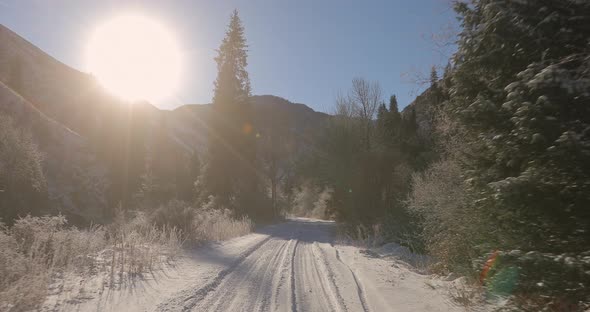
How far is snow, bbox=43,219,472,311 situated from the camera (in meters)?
5.46

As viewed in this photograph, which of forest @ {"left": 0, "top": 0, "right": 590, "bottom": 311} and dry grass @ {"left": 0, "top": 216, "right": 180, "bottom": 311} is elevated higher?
forest @ {"left": 0, "top": 0, "right": 590, "bottom": 311}

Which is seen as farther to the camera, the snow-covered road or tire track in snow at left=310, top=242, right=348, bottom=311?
tire track in snow at left=310, top=242, right=348, bottom=311

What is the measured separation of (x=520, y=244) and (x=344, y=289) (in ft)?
11.6

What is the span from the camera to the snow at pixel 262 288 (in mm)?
5457

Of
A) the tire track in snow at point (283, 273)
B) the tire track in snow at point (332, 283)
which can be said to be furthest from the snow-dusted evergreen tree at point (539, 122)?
the tire track in snow at point (283, 273)

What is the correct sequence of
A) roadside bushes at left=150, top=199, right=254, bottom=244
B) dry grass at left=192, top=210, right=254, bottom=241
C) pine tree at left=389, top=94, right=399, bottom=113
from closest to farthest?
roadside bushes at left=150, top=199, right=254, bottom=244 → dry grass at left=192, top=210, right=254, bottom=241 → pine tree at left=389, top=94, right=399, bottom=113

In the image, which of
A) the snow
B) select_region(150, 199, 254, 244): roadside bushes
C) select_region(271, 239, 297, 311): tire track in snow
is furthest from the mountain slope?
the snow

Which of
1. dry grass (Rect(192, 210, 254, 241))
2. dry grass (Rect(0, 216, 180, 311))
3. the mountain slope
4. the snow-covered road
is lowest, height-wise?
the snow-covered road

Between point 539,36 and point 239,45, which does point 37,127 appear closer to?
point 239,45

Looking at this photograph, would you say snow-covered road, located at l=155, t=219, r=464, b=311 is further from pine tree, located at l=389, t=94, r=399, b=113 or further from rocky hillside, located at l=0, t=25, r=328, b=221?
pine tree, located at l=389, t=94, r=399, b=113

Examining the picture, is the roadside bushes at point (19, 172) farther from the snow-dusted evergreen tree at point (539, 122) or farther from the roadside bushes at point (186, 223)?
the snow-dusted evergreen tree at point (539, 122)

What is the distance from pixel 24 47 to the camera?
65.8 meters

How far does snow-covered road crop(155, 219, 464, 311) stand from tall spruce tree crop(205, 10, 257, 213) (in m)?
21.0

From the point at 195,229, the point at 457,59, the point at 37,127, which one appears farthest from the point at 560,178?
the point at 37,127
